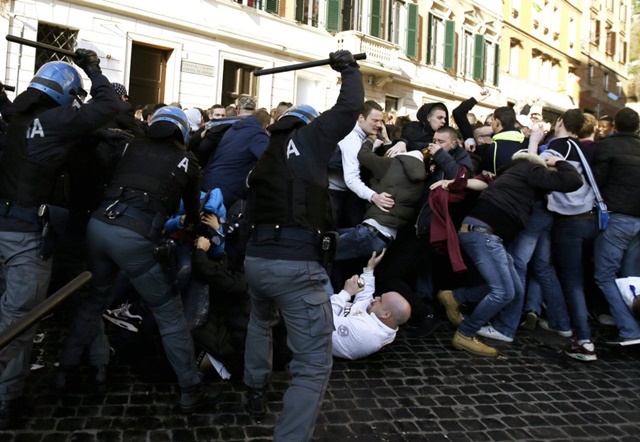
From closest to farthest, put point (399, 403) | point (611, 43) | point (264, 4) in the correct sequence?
point (399, 403) → point (264, 4) → point (611, 43)

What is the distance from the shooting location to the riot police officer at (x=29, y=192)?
3303 millimetres

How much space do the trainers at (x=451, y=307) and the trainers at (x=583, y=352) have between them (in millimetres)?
1063

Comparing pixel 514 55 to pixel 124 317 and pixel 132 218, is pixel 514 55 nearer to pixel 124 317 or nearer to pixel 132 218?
pixel 124 317

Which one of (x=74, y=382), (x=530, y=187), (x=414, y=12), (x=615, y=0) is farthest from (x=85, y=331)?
(x=615, y=0)

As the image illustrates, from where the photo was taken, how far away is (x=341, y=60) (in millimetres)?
3197

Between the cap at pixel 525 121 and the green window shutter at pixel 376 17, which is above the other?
the green window shutter at pixel 376 17

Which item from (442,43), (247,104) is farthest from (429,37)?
(247,104)

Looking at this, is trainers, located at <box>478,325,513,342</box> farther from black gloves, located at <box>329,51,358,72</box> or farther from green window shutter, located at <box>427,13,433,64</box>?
green window shutter, located at <box>427,13,433,64</box>

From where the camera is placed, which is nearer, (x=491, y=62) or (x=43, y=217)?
(x=43, y=217)

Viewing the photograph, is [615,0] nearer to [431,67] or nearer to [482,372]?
[431,67]

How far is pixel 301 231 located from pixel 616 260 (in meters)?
3.86

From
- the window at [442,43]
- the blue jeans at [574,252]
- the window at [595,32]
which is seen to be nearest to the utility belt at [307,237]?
the blue jeans at [574,252]

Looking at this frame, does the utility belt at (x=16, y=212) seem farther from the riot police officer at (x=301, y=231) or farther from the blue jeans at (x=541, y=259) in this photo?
the blue jeans at (x=541, y=259)

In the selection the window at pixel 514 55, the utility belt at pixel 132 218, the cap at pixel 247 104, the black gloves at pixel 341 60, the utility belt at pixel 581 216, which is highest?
the window at pixel 514 55
